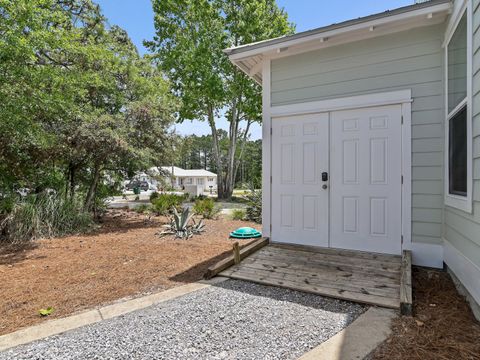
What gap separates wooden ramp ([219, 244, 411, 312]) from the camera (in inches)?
128

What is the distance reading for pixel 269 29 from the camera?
58.0ft

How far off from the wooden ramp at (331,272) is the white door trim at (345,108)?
1.82ft

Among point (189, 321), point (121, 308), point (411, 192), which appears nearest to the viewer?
point (189, 321)

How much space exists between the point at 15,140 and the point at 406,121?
675cm

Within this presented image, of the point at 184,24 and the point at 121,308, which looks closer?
the point at 121,308

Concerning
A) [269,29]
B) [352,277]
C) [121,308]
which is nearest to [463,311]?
[352,277]

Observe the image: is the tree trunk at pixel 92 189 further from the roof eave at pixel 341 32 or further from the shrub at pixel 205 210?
the roof eave at pixel 341 32

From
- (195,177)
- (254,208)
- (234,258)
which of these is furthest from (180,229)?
(195,177)

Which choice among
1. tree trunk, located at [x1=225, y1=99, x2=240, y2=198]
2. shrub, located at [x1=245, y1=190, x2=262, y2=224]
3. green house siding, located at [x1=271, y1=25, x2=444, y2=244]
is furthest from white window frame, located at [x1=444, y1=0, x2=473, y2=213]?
tree trunk, located at [x1=225, y1=99, x2=240, y2=198]

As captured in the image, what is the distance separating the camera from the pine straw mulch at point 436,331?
2186 mm

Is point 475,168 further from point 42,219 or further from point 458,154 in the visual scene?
point 42,219

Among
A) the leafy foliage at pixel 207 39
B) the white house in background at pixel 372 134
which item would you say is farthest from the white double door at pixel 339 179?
the leafy foliage at pixel 207 39

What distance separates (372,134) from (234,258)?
259 centimetres

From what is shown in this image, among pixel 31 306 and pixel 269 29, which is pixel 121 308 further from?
pixel 269 29
